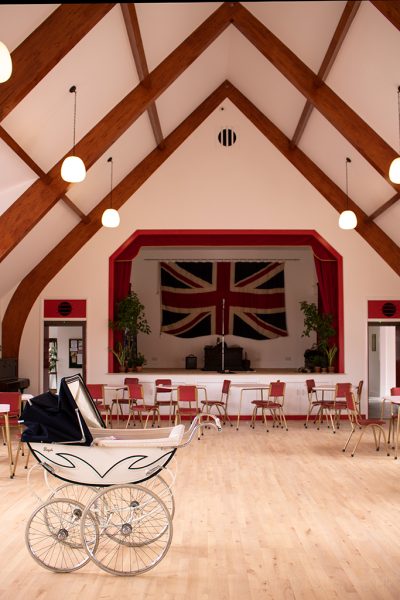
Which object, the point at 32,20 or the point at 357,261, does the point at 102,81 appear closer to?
the point at 32,20

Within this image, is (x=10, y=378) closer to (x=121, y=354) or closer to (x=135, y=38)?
(x=121, y=354)

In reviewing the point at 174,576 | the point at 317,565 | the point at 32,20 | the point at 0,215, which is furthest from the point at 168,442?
the point at 0,215

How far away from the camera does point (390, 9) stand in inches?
284

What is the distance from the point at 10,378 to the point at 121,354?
2126 millimetres

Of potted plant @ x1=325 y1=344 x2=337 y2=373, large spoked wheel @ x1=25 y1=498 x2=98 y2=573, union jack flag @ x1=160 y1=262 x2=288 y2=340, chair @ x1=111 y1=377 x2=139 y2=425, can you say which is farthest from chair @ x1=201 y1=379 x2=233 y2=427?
large spoked wheel @ x1=25 y1=498 x2=98 y2=573

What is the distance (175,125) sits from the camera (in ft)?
41.4

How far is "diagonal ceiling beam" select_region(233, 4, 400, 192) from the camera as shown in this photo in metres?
9.55

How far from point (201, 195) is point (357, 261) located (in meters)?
3.28

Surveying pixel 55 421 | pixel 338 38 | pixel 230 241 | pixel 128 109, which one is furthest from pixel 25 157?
pixel 230 241

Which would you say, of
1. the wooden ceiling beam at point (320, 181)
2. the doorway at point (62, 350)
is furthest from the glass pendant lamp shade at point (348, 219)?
the doorway at point (62, 350)

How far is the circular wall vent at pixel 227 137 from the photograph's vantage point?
1302 centimetres

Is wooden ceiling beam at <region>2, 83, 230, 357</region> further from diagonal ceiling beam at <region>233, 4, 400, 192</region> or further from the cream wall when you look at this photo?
diagonal ceiling beam at <region>233, 4, 400, 192</region>

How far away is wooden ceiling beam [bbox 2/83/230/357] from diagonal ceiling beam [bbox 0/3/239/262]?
313 centimetres

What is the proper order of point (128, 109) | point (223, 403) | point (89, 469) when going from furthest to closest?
point (223, 403) → point (128, 109) → point (89, 469)
